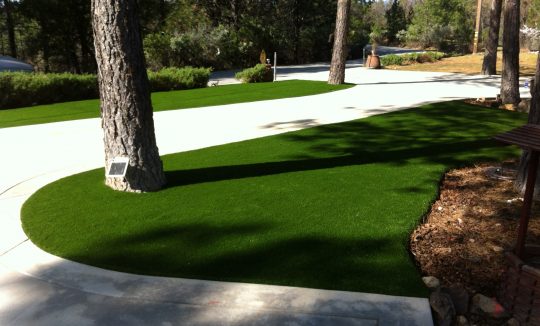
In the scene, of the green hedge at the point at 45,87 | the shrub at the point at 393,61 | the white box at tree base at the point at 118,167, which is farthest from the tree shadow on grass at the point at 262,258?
the shrub at the point at 393,61

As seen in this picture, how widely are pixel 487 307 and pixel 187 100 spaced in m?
13.2

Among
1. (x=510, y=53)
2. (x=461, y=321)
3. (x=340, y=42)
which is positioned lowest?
(x=461, y=321)

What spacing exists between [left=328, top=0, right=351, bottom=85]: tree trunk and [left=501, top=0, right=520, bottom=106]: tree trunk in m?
6.27

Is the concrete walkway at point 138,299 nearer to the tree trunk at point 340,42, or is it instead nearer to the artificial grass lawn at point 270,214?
the artificial grass lawn at point 270,214

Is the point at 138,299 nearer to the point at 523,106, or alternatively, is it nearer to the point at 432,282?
the point at 432,282

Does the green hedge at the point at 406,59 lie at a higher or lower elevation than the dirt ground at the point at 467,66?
higher

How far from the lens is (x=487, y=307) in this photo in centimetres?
348

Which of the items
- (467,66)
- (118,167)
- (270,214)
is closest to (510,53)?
(270,214)

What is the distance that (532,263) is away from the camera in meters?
3.59

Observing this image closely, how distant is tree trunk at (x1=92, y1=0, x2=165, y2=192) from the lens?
5445 millimetres

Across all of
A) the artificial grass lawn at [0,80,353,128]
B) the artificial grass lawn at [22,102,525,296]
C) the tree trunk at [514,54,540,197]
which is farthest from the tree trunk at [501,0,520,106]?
the tree trunk at [514,54,540,197]

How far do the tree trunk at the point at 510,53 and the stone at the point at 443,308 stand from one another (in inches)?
439

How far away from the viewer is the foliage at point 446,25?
38.5 meters

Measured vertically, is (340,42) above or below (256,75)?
above
